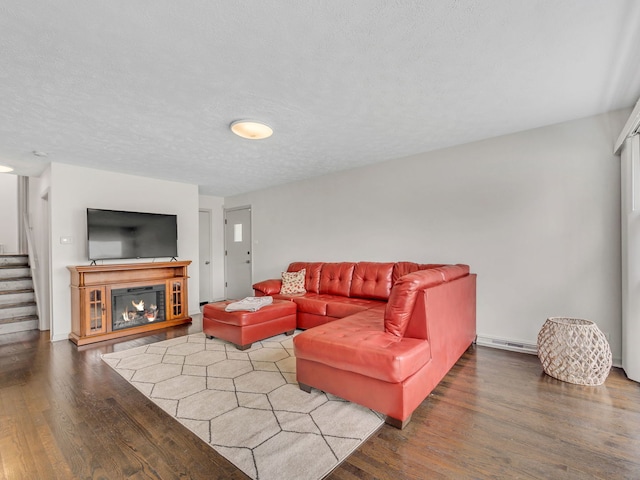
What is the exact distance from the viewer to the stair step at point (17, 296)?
4.50 metres

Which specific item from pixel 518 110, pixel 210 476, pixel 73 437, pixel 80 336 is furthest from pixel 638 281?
pixel 80 336

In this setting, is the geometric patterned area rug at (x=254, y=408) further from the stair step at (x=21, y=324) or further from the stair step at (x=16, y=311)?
the stair step at (x=16, y=311)

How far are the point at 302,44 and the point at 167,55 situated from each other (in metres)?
0.83

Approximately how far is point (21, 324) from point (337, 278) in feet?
15.2

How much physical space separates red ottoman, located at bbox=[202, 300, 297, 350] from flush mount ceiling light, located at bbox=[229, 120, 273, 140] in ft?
6.21

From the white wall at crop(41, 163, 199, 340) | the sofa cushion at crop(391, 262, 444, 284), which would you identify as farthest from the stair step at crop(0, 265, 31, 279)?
the sofa cushion at crop(391, 262, 444, 284)

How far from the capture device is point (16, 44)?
65.4 inches

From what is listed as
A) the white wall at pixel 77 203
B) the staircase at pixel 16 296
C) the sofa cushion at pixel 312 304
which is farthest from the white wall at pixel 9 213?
the sofa cushion at pixel 312 304

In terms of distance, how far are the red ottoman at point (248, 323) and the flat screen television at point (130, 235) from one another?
164 cm

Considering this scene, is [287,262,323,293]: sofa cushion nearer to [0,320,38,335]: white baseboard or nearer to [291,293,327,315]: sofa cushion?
[291,293,327,315]: sofa cushion

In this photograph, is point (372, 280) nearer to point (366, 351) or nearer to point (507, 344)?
point (507, 344)

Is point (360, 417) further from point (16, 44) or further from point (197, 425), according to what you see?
point (16, 44)

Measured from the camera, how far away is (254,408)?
2092mm

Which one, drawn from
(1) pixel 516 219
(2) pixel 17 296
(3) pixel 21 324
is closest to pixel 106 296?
(3) pixel 21 324
